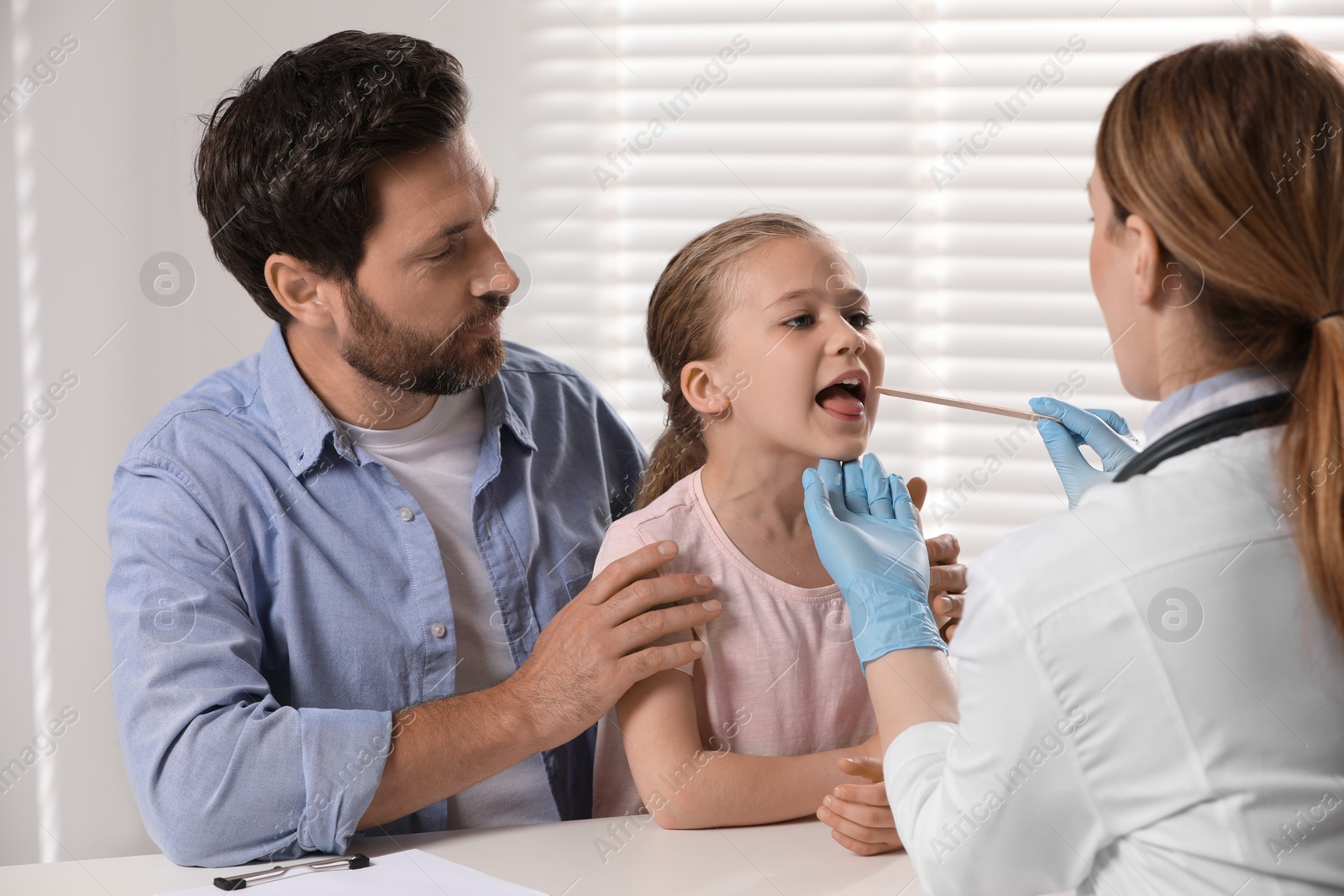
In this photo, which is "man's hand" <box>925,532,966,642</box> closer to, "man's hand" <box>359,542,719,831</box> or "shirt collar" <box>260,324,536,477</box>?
"man's hand" <box>359,542,719,831</box>

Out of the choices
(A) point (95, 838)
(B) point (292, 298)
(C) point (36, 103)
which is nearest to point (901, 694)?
(B) point (292, 298)

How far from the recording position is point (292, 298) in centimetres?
168

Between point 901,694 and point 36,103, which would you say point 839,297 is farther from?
point 36,103

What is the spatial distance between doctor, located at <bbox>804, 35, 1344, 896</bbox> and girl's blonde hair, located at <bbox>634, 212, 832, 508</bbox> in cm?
71

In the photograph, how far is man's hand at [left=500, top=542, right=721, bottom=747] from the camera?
1379 mm

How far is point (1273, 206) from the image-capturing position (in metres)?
0.85

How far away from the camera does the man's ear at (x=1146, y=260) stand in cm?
90

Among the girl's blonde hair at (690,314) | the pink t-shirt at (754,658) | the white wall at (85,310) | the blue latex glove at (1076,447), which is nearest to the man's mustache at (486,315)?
the girl's blonde hair at (690,314)

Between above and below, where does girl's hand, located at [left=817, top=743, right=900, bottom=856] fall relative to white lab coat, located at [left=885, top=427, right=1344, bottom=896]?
below

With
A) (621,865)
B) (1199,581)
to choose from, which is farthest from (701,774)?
(1199,581)

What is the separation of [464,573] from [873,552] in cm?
63

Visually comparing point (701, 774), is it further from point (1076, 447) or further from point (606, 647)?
point (1076, 447)

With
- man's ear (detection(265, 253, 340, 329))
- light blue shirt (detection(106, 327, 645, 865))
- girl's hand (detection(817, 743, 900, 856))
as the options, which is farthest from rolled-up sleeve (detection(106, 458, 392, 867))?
girl's hand (detection(817, 743, 900, 856))

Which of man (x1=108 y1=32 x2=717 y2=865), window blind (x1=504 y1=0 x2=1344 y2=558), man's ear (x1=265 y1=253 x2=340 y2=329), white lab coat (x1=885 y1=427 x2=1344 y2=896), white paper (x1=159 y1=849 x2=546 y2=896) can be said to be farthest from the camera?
window blind (x1=504 y1=0 x2=1344 y2=558)
